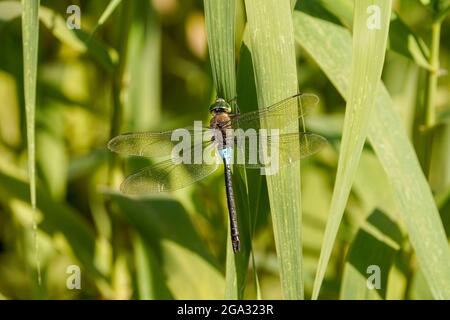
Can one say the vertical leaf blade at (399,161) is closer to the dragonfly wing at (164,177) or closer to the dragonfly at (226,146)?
the dragonfly at (226,146)

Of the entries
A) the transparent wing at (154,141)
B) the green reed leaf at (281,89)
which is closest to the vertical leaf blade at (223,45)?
the green reed leaf at (281,89)

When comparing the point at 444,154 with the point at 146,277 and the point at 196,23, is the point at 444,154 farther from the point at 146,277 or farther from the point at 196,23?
the point at 146,277

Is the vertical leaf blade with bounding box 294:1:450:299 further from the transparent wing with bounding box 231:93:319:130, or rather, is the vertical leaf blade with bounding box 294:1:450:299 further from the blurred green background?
the blurred green background

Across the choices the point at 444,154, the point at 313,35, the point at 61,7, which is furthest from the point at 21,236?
the point at 444,154

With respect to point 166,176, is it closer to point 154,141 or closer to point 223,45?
point 154,141
